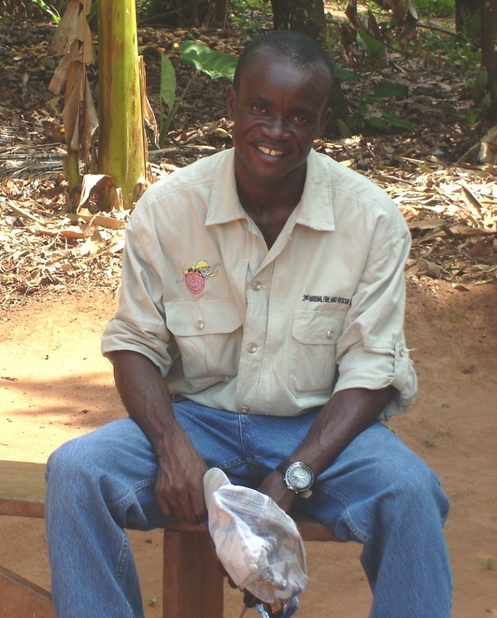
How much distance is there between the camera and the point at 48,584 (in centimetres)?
325

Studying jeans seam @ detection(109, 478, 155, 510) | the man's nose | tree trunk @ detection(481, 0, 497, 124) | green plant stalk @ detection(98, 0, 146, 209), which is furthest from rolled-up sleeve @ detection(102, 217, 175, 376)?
tree trunk @ detection(481, 0, 497, 124)

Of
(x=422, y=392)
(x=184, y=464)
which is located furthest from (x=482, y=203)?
(x=184, y=464)

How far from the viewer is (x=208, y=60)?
686 centimetres

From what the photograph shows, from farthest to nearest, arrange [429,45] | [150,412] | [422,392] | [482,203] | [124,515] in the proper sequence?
[429,45], [482,203], [422,392], [150,412], [124,515]

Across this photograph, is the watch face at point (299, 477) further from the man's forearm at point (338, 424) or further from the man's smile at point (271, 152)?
the man's smile at point (271, 152)

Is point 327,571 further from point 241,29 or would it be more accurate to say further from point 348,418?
point 241,29

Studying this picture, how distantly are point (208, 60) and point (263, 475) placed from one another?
16.4ft

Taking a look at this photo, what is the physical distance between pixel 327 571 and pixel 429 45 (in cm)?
839

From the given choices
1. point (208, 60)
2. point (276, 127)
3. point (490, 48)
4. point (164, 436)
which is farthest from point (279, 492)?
point (490, 48)

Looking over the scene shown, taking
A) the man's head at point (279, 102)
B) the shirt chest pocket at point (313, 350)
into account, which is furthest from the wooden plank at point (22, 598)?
the man's head at point (279, 102)

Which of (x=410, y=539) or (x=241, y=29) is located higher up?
(x=410, y=539)

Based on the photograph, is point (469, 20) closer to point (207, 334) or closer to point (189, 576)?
point (207, 334)

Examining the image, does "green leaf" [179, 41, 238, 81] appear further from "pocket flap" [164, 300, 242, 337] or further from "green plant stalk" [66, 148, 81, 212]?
"pocket flap" [164, 300, 242, 337]

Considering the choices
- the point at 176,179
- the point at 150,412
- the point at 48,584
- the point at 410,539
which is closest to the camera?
the point at 410,539
